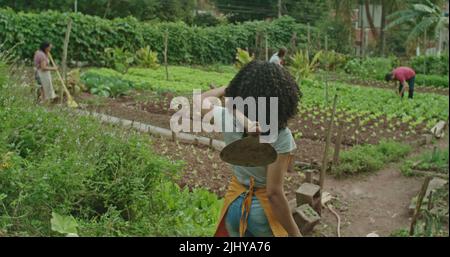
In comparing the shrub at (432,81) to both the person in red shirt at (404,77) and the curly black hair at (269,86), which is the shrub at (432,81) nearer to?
the person in red shirt at (404,77)

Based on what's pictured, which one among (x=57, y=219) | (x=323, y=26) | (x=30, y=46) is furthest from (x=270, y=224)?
(x=323, y=26)

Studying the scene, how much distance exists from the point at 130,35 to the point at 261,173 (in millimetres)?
17861

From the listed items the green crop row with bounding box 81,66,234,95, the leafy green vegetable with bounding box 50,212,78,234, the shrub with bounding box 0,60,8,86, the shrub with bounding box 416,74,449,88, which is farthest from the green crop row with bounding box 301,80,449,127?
the leafy green vegetable with bounding box 50,212,78,234

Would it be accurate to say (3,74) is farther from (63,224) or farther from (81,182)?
(63,224)

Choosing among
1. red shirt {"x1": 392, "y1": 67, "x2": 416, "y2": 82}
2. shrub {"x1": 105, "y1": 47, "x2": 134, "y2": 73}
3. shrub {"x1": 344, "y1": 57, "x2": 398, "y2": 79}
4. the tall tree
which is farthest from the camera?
shrub {"x1": 344, "y1": 57, "x2": 398, "y2": 79}

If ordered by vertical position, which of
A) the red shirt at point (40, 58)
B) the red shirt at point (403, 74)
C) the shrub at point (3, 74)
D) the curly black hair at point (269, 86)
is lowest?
the red shirt at point (403, 74)

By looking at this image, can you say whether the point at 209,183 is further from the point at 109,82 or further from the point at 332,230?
the point at 109,82

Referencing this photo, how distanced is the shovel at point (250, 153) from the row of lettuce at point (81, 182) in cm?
137

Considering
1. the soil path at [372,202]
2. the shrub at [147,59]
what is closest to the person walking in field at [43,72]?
the soil path at [372,202]

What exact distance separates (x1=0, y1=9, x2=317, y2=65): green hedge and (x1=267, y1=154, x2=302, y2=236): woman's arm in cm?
1156

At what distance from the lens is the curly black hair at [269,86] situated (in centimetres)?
260

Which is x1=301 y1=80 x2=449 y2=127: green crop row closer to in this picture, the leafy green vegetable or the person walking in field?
the person walking in field

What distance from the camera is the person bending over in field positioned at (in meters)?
2.59

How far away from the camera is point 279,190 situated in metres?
2.60
